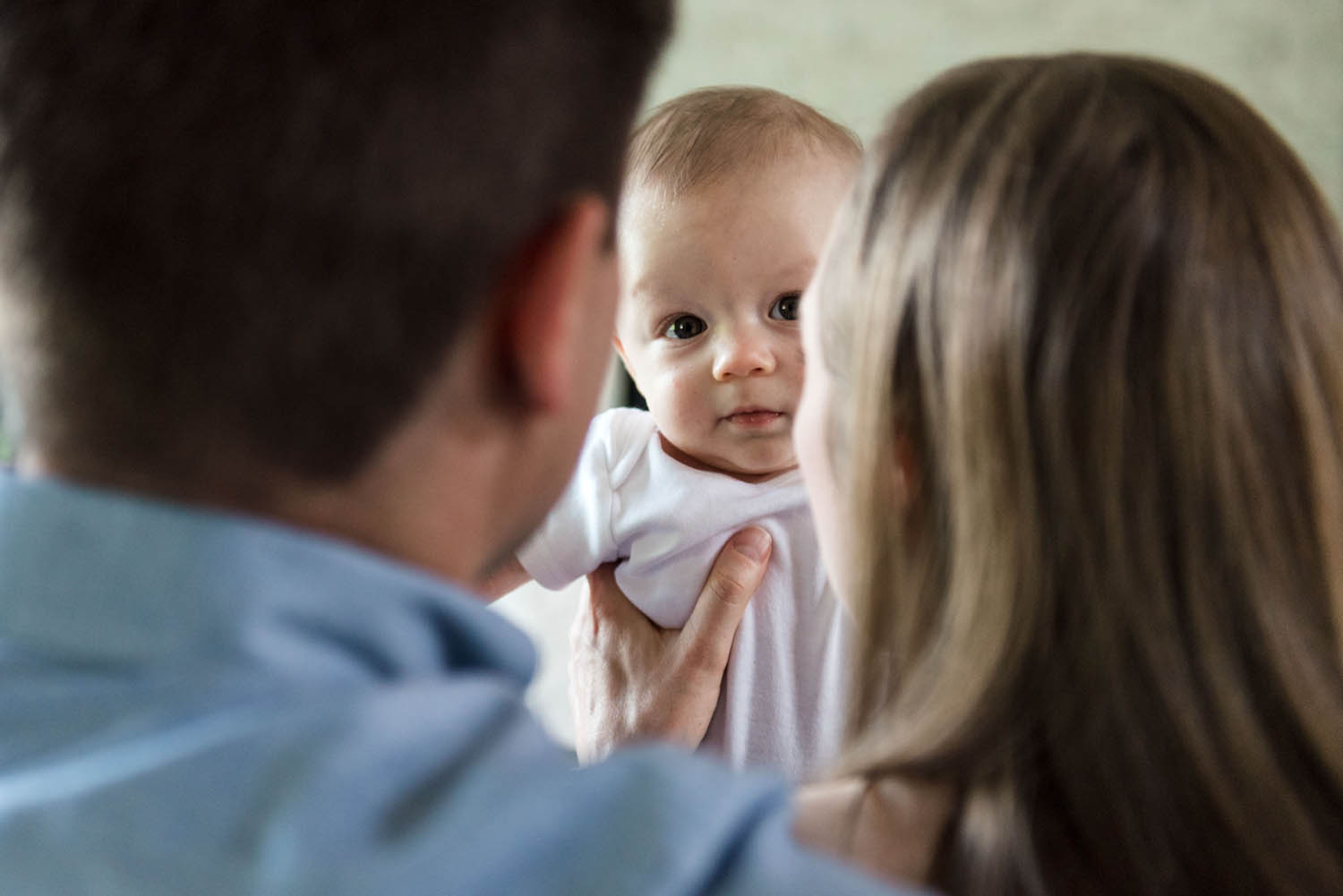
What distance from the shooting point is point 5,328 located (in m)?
0.53

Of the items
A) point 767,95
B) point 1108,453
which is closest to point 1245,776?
point 1108,453

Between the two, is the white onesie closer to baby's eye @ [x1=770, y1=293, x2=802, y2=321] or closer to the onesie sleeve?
the onesie sleeve

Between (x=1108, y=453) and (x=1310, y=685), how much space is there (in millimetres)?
145

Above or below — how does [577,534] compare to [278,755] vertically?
below

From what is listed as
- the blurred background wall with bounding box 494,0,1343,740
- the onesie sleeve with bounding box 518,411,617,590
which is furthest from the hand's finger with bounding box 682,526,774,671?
the blurred background wall with bounding box 494,0,1343,740

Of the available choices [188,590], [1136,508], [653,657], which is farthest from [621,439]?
[188,590]

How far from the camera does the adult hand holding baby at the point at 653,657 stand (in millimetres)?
1188

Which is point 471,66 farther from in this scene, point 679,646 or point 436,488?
point 679,646

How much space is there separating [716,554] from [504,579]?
0.24m

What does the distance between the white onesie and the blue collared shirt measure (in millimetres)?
681

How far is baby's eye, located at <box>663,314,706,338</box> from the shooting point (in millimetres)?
1233

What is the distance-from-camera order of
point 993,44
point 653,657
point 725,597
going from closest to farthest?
1. point 725,597
2. point 653,657
3. point 993,44

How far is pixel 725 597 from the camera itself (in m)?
1.18

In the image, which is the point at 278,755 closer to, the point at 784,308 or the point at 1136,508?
the point at 1136,508
